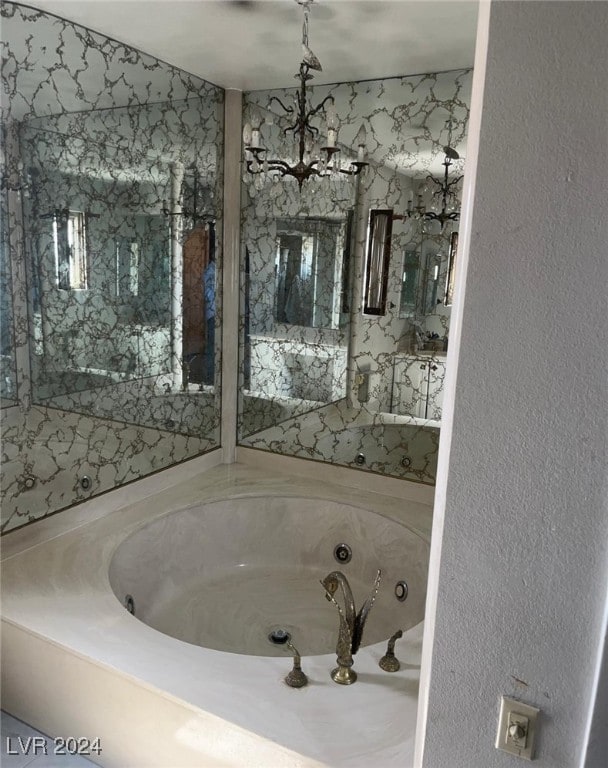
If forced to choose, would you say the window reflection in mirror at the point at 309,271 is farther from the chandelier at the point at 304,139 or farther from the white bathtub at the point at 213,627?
the white bathtub at the point at 213,627

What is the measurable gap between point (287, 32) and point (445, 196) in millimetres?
946

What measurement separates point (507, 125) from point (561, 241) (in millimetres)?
190

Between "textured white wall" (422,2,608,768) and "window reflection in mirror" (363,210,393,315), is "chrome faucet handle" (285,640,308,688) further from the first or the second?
"window reflection in mirror" (363,210,393,315)

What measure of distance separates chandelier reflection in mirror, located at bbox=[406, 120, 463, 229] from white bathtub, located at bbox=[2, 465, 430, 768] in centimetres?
133

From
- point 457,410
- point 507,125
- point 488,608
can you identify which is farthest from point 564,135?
point 488,608

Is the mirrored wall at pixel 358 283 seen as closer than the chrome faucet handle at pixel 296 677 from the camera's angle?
No

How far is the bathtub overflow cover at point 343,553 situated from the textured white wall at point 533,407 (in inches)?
75.3

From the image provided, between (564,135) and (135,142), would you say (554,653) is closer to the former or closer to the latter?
(564,135)

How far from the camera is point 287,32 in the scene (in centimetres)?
225

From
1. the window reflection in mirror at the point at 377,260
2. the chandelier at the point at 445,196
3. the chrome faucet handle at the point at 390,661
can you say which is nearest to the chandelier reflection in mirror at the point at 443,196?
the chandelier at the point at 445,196

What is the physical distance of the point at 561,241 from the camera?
860mm

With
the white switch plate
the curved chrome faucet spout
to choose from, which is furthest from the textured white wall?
the curved chrome faucet spout

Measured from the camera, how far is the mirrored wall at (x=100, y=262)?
2.16 metres

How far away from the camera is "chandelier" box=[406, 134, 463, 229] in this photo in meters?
2.62
